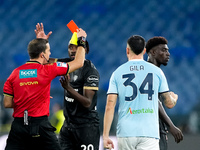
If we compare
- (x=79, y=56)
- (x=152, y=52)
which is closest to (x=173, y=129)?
(x=152, y=52)

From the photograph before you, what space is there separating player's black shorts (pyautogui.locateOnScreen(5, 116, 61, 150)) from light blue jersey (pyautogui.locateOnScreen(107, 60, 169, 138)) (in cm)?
67

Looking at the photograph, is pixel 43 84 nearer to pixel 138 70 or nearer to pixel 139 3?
pixel 138 70

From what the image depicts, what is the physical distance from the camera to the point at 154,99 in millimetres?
3348

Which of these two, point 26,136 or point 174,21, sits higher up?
point 174,21

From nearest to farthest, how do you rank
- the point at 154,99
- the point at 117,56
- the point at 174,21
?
the point at 154,99 < the point at 117,56 < the point at 174,21

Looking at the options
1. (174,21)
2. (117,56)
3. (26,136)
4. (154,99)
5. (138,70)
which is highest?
(174,21)

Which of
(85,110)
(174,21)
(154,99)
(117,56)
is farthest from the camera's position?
(174,21)

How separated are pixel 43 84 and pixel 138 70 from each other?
2.73ft

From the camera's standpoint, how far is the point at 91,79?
417 cm

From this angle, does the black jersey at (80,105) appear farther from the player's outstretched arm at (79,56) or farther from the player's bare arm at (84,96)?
the player's outstretched arm at (79,56)

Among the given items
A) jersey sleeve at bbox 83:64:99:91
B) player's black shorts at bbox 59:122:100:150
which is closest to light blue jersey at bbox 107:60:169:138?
jersey sleeve at bbox 83:64:99:91

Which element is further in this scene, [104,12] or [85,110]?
[104,12]

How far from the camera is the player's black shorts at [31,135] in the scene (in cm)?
347

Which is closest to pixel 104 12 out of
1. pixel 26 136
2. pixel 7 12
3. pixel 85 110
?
pixel 7 12
